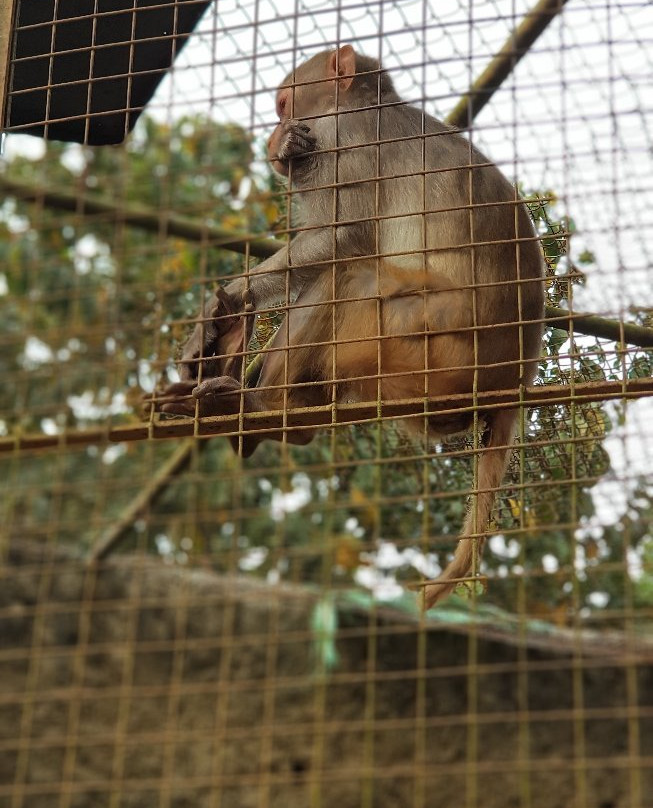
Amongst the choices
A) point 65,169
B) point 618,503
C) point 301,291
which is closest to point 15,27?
point 301,291

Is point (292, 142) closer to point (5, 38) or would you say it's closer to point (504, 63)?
point (5, 38)

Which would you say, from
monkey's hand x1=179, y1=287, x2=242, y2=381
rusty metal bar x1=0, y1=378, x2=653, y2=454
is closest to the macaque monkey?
monkey's hand x1=179, y1=287, x2=242, y2=381

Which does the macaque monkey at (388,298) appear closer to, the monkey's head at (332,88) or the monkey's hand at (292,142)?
the monkey's hand at (292,142)

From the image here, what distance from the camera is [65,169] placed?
10023 millimetres

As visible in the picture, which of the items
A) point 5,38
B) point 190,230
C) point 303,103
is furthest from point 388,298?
point 190,230

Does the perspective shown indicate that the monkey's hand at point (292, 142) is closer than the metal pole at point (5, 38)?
No

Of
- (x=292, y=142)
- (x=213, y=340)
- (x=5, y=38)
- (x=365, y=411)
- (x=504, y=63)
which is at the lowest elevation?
(x=365, y=411)

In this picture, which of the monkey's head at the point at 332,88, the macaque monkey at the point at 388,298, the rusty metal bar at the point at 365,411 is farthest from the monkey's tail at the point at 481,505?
the monkey's head at the point at 332,88

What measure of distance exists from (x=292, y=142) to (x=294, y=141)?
0.01m

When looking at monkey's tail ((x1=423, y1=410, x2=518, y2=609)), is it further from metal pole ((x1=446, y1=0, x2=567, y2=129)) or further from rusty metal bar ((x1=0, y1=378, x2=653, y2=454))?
metal pole ((x1=446, y1=0, x2=567, y2=129))

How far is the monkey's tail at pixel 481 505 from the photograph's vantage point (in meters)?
3.75

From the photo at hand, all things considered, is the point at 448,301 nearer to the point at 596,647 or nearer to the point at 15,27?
the point at 15,27

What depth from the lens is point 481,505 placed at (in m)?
3.88

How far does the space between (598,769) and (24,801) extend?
11.8 ft
